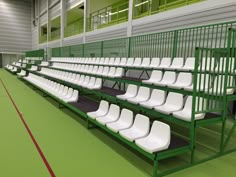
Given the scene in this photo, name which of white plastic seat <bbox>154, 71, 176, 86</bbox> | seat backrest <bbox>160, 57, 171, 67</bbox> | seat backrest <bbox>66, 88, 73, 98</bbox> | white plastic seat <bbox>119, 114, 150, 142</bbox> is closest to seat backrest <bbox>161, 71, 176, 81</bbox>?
white plastic seat <bbox>154, 71, 176, 86</bbox>

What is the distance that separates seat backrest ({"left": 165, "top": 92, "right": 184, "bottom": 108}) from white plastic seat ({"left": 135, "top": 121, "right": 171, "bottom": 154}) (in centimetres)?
71

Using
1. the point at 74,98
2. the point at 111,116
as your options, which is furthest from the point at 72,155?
the point at 74,98

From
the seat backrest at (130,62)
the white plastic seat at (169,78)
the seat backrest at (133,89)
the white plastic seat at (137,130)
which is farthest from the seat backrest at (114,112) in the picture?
the seat backrest at (130,62)

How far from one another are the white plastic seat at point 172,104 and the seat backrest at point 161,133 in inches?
15.8

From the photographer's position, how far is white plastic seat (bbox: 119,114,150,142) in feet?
9.72

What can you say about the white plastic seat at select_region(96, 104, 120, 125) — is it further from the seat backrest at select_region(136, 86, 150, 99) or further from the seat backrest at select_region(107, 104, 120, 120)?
the seat backrest at select_region(136, 86, 150, 99)

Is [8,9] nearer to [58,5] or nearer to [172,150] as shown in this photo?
[58,5]

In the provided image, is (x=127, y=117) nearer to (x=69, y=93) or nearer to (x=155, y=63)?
(x=155, y=63)

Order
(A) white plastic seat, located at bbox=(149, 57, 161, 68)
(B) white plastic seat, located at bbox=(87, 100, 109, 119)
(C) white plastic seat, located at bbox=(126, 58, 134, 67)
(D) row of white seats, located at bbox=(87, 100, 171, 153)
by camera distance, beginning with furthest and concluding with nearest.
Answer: (C) white plastic seat, located at bbox=(126, 58, 134, 67) < (A) white plastic seat, located at bbox=(149, 57, 161, 68) < (B) white plastic seat, located at bbox=(87, 100, 109, 119) < (D) row of white seats, located at bbox=(87, 100, 171, 153)

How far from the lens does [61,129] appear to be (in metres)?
4.32

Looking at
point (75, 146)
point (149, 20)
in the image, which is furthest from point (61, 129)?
point (149, 20)

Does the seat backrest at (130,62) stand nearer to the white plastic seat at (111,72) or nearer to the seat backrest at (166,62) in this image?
the white plastic seat at (111,72)

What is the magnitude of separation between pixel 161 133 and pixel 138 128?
0.48 m

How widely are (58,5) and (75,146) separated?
16.1 m
